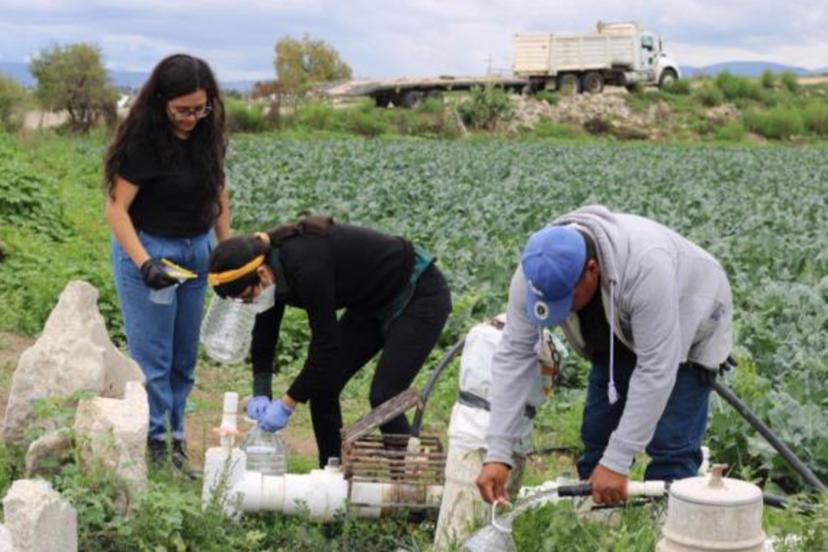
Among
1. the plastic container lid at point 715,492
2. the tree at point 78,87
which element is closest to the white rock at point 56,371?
the plastic container lid at point 715,492

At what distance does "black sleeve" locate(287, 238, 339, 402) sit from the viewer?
16.1 ft

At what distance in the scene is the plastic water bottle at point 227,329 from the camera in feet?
18.2

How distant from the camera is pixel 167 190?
550 centimetres

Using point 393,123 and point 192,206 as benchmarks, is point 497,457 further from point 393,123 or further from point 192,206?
point 393,123

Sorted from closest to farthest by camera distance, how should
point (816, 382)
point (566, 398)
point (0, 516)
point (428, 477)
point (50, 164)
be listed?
point (0, 516) → point (428, 477) → point (816, 382) → point (566, 398) → point (50, 164)

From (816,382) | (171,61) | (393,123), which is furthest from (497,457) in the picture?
(393,123)

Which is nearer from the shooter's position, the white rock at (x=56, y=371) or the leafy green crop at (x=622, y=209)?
the white rock at (x=56, y=371)

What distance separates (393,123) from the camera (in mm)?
45094

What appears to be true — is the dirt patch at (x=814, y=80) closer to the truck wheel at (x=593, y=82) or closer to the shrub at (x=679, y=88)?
the shrub at (x=679, y=88)

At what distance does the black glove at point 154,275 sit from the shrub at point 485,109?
42058mm

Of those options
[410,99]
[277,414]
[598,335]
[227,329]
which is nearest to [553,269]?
[598,335]

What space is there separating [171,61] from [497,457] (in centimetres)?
219

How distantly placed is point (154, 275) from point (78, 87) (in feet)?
122

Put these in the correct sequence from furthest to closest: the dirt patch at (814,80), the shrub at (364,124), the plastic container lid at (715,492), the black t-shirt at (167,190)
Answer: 1. the dirt patch at (814,80)
2. the shrub at (364,124)
3. the black t-shirt at (167,190)
4. the plastic container lid at (715,492)
